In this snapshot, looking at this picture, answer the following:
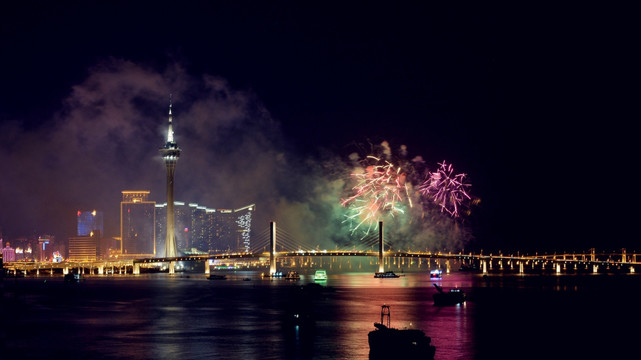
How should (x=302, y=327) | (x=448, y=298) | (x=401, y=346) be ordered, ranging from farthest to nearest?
(x=448, y=298) → (x=302, y=327) → (x=401, y=346)

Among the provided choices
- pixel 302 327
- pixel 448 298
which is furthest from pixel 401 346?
pixel 448 298

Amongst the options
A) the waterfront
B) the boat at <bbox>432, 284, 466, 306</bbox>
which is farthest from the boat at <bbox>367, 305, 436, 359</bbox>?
the boat at <bbox>432, 284, 466, 306</bbox>

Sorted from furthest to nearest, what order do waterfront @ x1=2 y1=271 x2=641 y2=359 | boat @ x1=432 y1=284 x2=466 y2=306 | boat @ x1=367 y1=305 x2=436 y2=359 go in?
boat @ x1=432 y1=284 x2=466 y2=306 → waterfront @ x1=2 y1=271 x2=641 y2=359 → boat @ x1=367 y1=305 x2=436 y2=359

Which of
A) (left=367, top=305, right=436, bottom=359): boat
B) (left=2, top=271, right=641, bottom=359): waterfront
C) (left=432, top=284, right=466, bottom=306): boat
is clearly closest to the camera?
(left=367, top=305, right=436, bottom=359): boat

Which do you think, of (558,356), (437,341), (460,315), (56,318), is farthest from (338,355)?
(56,318)

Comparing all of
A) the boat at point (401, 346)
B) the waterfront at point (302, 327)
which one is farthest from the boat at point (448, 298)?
the boat at point (401, 346)

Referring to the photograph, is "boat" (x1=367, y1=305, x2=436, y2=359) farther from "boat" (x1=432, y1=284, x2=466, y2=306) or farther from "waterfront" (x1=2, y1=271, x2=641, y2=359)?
"boat" (x1=432, y1=284, x2=466, y2=306)

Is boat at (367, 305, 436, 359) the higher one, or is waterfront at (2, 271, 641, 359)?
boat at (367, 305, 436, 359)

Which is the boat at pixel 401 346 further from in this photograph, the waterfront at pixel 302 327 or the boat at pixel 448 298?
the boat at pixel 448 298

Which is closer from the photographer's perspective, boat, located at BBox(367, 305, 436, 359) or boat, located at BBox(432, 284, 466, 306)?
boat, located at BBox(367, 305, 436, 359)

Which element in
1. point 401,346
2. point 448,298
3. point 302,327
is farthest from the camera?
point 448,298

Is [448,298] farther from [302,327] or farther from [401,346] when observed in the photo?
[401,346]

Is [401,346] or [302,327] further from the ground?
[401,346]

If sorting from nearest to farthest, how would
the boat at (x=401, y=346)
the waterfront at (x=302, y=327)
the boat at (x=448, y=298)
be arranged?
the boat at (x=401, y=346) < the waterfront at (x=302, y=327) < the boat at (x=448, y=298)
